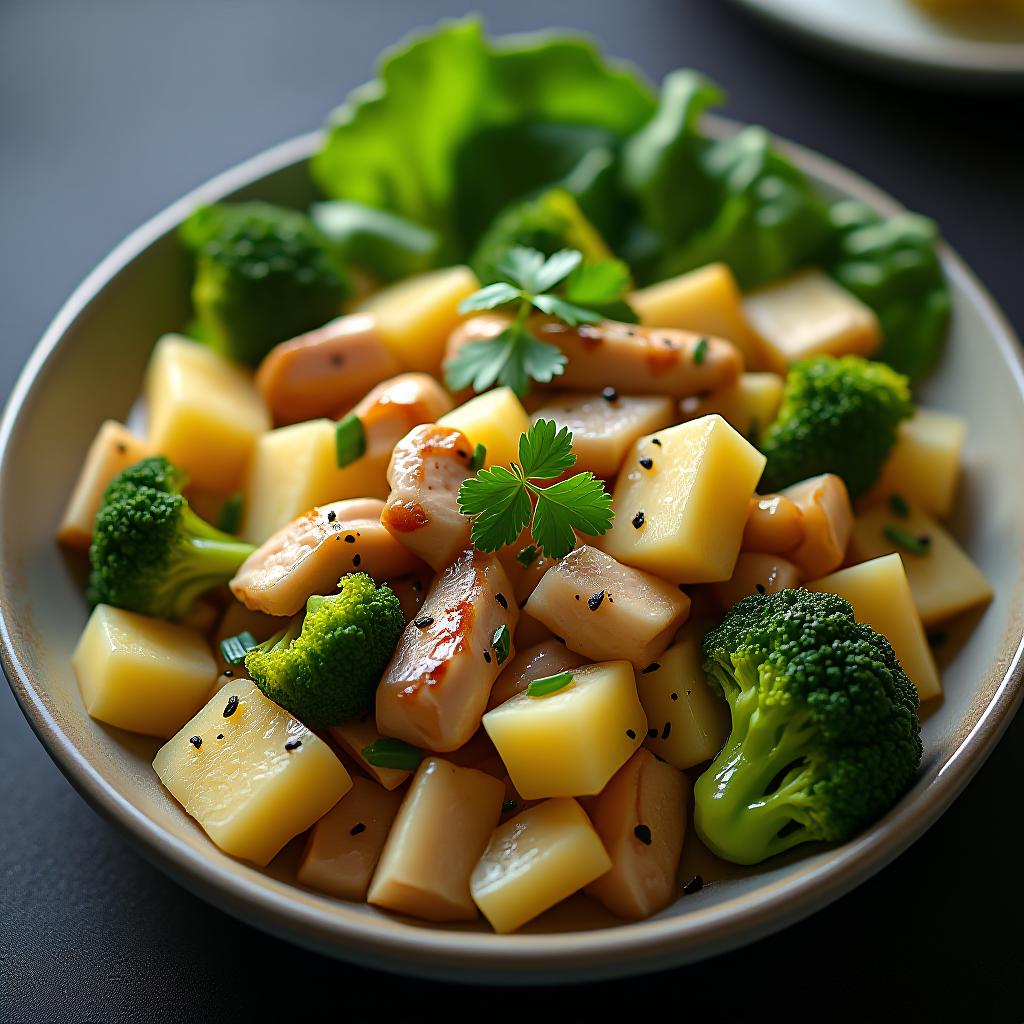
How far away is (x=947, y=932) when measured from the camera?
2.20 metres

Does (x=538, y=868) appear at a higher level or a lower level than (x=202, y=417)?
lower

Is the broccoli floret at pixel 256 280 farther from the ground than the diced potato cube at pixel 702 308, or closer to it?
farther from the ground

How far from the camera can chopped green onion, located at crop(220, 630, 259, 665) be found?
236 cm

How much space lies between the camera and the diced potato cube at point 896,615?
7.59 feet

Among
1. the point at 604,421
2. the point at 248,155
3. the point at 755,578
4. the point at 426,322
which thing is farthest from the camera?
the point at 248,155

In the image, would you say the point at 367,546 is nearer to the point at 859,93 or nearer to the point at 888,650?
the point at 888,650

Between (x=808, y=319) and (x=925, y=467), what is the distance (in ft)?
1.83

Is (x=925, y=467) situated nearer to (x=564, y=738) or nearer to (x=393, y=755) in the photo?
(x=564, y=738)

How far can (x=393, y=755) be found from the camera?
2090mm

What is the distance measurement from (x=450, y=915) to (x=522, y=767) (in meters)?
0.30

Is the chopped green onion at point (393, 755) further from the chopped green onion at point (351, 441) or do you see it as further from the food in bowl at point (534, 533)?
the chopped green onion at point (351, 441)

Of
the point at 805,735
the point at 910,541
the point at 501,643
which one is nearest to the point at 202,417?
the point at 501,643

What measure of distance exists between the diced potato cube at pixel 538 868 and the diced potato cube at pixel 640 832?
0.15ft

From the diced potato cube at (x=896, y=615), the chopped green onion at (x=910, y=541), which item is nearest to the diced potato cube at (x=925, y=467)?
the chopped green onion at (x=910, y=541)
